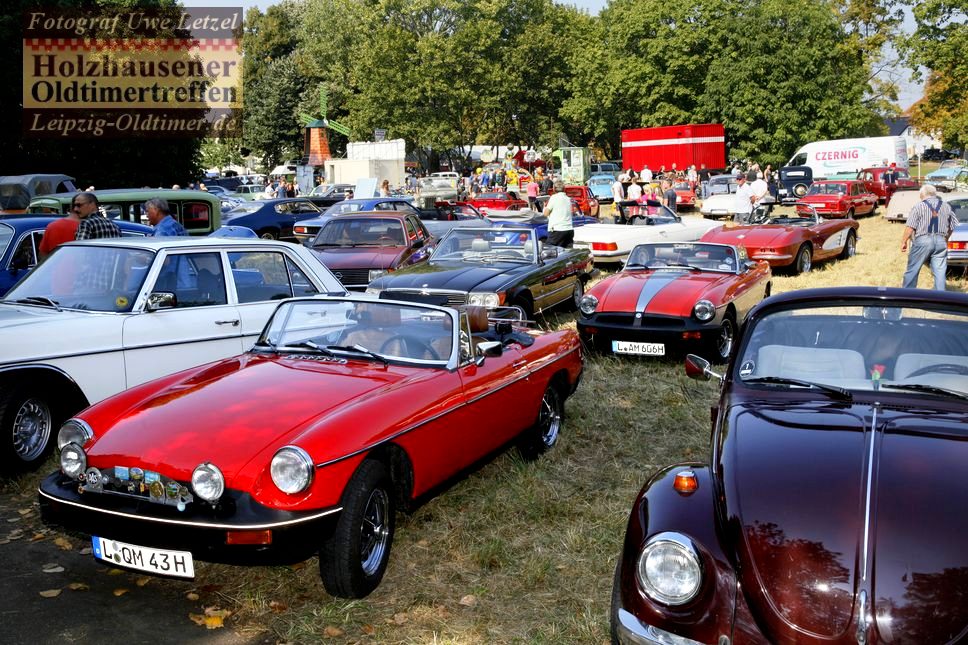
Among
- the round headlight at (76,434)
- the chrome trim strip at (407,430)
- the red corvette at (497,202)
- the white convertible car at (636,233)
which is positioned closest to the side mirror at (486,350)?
the chrome trim strip at (407,430)

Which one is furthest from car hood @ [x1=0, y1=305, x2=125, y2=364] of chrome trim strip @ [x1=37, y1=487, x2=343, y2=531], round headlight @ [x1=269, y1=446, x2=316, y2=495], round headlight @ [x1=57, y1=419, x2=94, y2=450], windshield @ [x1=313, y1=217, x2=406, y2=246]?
windshield @ [x1=313, y1=217, x2=406, y2=246]

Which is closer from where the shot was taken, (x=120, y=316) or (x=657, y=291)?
(x=120, y=316)

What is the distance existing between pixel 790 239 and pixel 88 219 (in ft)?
38.8

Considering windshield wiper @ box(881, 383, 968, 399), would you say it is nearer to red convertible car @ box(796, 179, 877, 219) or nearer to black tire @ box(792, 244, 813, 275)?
black tire @ box(792, 244, 813, 275)

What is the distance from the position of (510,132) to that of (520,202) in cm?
3581

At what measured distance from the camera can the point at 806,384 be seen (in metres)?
4.39

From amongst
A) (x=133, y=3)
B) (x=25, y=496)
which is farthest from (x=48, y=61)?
(x=25, y=496)

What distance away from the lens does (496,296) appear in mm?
10203

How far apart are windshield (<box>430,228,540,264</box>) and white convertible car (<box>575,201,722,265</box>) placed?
15.8 feet

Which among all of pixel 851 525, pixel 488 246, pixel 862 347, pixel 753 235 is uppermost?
pixel 753 235

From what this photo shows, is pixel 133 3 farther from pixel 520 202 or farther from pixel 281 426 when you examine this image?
pixel 281 426

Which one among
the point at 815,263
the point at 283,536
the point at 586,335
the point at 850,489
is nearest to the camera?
the point at 850,489

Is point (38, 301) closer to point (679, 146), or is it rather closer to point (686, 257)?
point (686, 257)

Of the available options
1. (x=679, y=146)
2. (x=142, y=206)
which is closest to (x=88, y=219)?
(x=142, y=206)
